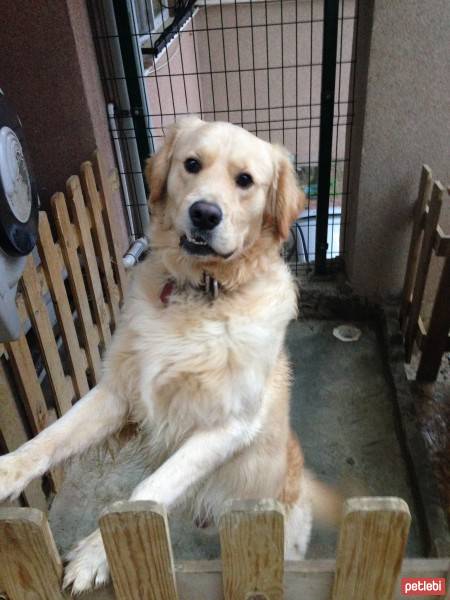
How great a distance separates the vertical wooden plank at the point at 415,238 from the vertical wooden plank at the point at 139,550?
92.3 inches

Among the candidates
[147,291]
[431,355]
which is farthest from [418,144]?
[147,291]

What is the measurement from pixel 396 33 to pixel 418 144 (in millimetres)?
593

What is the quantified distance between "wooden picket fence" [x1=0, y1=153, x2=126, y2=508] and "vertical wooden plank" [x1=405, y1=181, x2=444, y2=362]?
1688 millimetres

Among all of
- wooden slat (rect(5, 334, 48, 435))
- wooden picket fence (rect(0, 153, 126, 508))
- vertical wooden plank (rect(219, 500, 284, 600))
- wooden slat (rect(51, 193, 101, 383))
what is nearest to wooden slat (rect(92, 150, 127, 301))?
wooden picket fence (rect(0, 153, 126, 508))

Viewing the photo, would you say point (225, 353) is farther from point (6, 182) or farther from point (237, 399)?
point (6, 182)

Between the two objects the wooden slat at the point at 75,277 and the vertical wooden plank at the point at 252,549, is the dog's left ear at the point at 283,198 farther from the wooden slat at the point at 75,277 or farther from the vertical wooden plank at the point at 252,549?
the vertical wooden plank at the point at 252,549

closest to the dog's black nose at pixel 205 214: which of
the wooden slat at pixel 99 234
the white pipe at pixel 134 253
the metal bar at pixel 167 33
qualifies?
the wooden slat at pixel 99 234

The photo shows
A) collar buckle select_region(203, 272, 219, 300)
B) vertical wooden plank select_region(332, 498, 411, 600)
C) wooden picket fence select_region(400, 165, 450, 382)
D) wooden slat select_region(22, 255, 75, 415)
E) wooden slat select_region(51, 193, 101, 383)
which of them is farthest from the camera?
wooden picket fence select_region(400, 165, 450, 382)

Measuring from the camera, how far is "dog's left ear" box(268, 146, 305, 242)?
172cm

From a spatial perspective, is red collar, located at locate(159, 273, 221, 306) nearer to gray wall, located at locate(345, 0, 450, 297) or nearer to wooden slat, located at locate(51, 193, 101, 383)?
wooden slat, located at locate(51, 193, 101, 383)

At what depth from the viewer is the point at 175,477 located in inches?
50.4

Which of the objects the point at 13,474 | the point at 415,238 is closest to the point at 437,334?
the point at 415,238

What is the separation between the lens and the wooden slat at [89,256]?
7.43 feet

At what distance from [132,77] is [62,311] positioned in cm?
156
